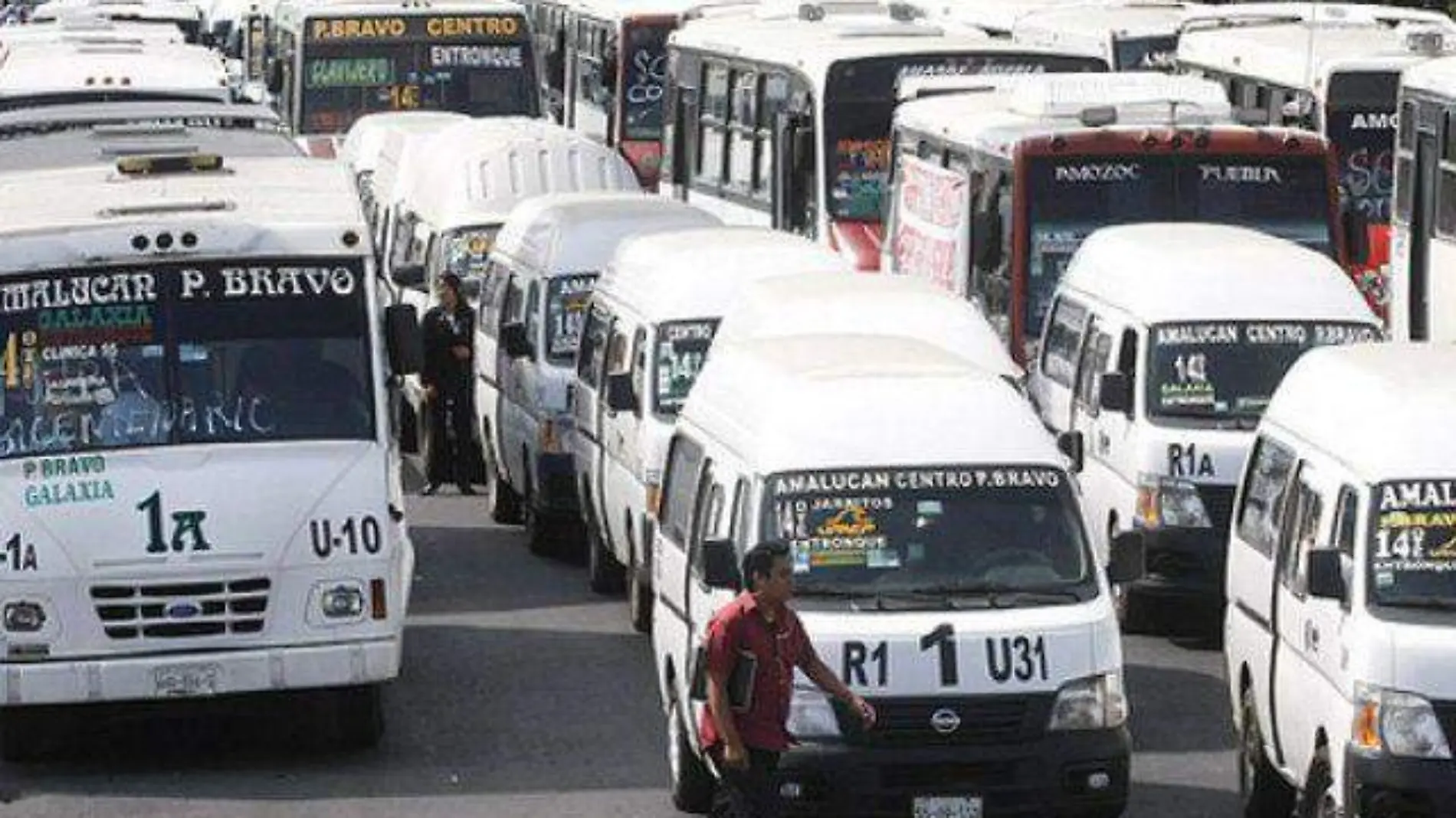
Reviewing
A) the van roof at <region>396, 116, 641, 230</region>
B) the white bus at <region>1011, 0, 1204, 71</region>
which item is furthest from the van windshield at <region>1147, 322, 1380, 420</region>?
the white bus at <region>1011, 0, 1204, 71</region>

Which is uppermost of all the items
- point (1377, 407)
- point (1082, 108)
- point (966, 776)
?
point (1377, 407)

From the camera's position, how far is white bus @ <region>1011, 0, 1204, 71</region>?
43.2 meters

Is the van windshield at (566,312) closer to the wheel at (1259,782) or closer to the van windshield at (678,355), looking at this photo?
the van windshield at (678,355)

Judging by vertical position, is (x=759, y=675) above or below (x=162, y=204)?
below

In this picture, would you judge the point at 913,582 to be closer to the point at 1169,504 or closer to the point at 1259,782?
the point at 1259,782

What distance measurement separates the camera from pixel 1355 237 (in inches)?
1152

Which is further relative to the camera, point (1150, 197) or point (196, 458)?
point (1150, 197)

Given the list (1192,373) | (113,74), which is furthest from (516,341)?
(113,74)

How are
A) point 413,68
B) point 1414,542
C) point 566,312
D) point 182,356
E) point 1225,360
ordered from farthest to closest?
point 413,68 → point 566,312 → point 1225,360 → point 182,356 → point 1414,542

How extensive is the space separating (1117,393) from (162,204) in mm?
5974

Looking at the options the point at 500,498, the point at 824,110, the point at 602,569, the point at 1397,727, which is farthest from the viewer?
the point at 824,110

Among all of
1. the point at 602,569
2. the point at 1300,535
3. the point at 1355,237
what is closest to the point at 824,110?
the point at 1355,237

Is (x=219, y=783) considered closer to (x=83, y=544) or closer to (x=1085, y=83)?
(x=83, y=544)

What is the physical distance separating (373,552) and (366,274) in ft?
4.76
